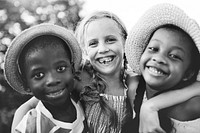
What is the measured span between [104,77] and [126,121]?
0.22 m

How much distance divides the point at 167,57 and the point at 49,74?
1.52ft

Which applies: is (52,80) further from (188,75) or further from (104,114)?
(188,75)

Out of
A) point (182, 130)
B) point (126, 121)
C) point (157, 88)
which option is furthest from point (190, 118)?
point (126, 121)

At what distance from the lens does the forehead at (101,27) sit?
132cm

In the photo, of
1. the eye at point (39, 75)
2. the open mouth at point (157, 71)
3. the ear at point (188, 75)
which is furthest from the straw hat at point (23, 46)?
the ear at point (188, 75)

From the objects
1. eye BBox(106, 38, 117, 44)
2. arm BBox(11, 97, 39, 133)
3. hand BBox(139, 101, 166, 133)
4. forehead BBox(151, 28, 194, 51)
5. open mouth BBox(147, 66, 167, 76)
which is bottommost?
arm BBox(11, 97, 39, 133)

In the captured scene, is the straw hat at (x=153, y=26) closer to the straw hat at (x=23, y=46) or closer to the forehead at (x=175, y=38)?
the forehead at (x=175, y=38)

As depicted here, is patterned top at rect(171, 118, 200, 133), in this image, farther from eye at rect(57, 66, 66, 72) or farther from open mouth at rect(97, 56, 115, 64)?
eye at rect(57, 66, 66, 72)

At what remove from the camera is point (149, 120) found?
1.18m

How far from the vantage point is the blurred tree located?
1462mm

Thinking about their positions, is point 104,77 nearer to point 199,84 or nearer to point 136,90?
point 136,90

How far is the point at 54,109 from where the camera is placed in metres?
1.28

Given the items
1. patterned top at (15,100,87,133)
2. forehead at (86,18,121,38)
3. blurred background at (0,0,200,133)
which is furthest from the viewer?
blurred background at (0,0,200,133)

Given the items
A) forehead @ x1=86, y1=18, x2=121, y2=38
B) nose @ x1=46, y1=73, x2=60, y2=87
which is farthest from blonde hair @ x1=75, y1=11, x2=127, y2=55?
nose @ x1=46, y1=73, x2=60, y2=87
